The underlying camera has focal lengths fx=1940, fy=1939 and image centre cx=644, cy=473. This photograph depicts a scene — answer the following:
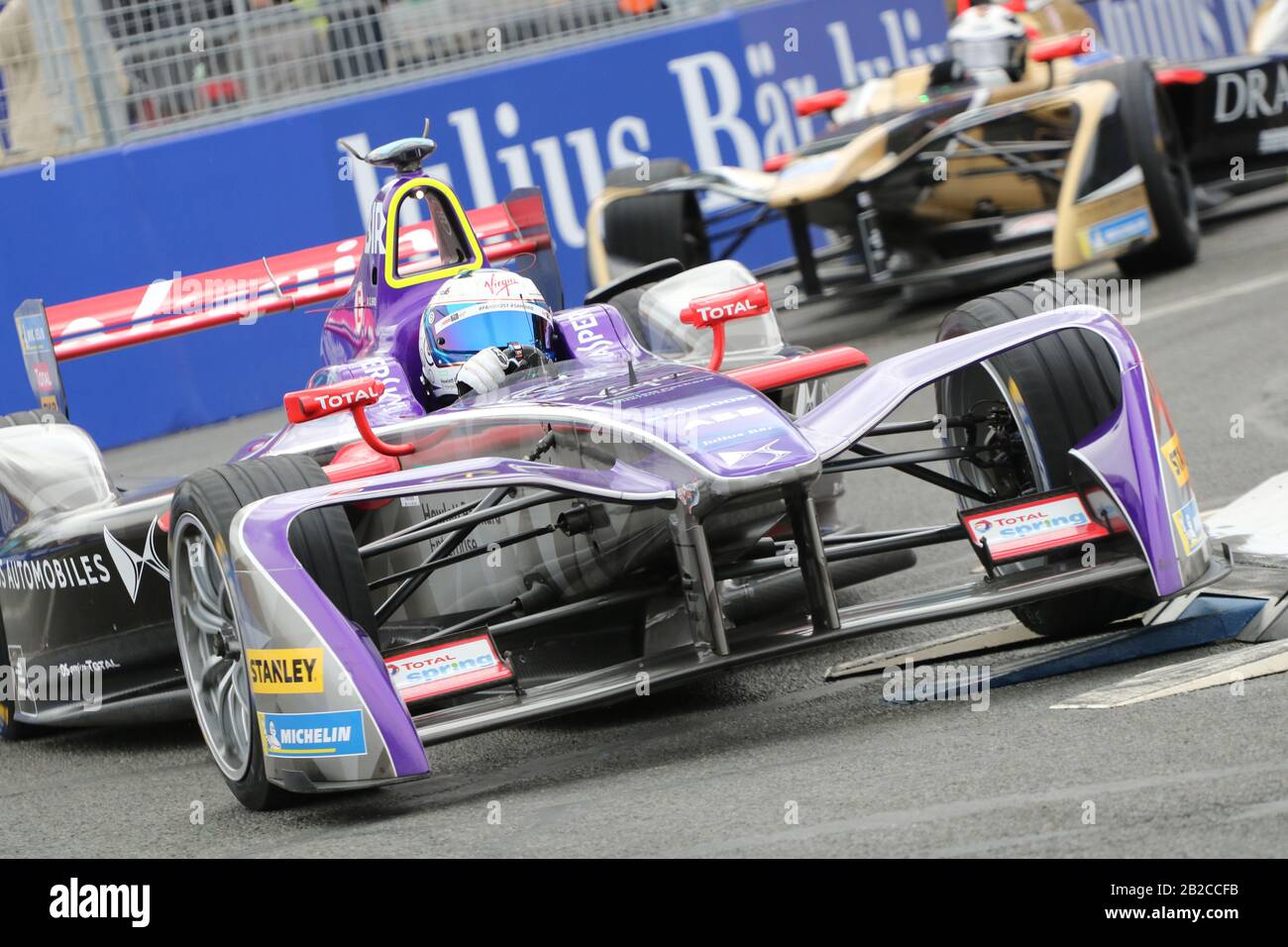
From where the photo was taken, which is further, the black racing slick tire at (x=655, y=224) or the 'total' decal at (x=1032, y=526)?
the black racing slick tire at (x=655, y=224)

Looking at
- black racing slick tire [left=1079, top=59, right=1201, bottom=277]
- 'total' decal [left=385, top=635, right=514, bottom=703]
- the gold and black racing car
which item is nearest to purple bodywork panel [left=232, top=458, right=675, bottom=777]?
'total' decal [left=385, top=635, right=514, bottom=703]

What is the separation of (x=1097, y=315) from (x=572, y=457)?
4.73 feet

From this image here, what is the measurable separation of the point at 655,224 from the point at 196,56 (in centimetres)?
305

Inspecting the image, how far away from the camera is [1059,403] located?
17.0 ft

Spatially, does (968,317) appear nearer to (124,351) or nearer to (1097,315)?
(1097,315)

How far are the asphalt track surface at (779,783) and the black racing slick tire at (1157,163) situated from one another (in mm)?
4382

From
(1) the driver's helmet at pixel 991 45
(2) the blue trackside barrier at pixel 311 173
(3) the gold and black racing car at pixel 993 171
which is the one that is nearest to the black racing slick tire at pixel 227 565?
(3) the gold and black racing car at pixel 993 171

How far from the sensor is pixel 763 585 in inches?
212

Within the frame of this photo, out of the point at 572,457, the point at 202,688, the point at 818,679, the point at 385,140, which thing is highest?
the point at 385,140

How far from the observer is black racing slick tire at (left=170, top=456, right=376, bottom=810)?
4.69 m

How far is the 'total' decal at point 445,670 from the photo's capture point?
4684 millimetres

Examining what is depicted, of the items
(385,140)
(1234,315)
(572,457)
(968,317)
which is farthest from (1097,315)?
(385,140)

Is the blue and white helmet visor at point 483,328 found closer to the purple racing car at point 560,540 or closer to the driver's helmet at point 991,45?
the purple racing car at point 560,540

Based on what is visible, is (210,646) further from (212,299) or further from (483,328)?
(212,299)
